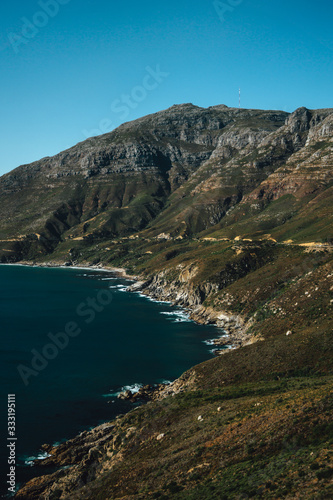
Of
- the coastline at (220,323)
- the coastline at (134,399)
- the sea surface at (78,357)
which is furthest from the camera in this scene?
the coastline at (220,323)

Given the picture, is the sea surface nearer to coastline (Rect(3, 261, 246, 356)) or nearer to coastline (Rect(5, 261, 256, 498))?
coastline (Rect(5, 261, 256, 498))

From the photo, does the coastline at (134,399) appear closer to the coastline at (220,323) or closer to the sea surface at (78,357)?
the coastline at (220,323)

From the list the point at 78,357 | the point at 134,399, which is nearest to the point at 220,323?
the point at 78,357

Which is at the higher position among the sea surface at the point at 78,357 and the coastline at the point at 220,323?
the sea surface at the point at 78,357

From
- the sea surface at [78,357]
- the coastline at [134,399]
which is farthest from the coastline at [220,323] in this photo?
the sea surface at [78,357]

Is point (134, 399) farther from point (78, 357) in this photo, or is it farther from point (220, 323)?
point (220, 323)

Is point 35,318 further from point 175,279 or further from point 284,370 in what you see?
point 284,370

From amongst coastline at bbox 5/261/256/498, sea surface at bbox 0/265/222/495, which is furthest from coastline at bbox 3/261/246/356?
sea surface at bbox 0/265/222/495

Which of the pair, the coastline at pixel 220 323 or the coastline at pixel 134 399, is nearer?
the coastline at pixel 134 399

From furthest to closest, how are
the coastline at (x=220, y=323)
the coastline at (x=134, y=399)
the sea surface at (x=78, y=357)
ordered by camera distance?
1. the coastline at (x=220, y=323)
2. the sea surface at (x=78, y=357)
3. the coastline at (x=134, y=399)
